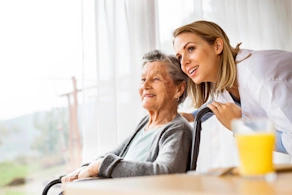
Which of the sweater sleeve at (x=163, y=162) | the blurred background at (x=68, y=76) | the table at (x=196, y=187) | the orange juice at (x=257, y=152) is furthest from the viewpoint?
the blurred background at (x=68, y=76)

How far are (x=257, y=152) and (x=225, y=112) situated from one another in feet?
2.97

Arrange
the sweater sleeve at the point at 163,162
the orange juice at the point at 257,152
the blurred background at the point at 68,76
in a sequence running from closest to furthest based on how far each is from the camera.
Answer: the orange juice at the point at 257,152 → the sweater sleeve at the point at 163,162 → the blurred background at the point at 68,76

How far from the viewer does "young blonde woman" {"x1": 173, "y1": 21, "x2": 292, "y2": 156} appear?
1.60 m

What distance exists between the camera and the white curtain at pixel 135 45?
2105 millimetres

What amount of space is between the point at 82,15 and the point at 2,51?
16.4 inches

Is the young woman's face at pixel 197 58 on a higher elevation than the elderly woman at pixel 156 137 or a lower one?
higher

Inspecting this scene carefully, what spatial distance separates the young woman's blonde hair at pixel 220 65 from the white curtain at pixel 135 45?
197 millimetres

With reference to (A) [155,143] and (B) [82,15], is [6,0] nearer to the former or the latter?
(B) [82,15]

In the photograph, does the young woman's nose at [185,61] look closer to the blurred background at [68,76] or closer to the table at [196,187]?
the blurred background at [68,76]

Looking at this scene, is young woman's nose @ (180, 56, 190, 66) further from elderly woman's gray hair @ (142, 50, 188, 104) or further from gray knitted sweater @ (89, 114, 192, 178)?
gray knitted sweater @ (89, 114, 192, 178)

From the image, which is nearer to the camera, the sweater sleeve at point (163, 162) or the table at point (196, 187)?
the table at point (196, 187)

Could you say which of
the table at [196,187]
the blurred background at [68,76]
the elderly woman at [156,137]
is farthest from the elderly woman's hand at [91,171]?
the table at [196,187]

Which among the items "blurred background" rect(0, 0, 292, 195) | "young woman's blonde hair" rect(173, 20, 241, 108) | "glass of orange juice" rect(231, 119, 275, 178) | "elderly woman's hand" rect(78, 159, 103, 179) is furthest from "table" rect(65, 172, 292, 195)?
"blurred background" rect(0, 0, 292, 195)

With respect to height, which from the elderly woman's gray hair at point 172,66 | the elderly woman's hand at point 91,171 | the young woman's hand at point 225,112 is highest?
the elderly woman's gray hair at point 172,66
